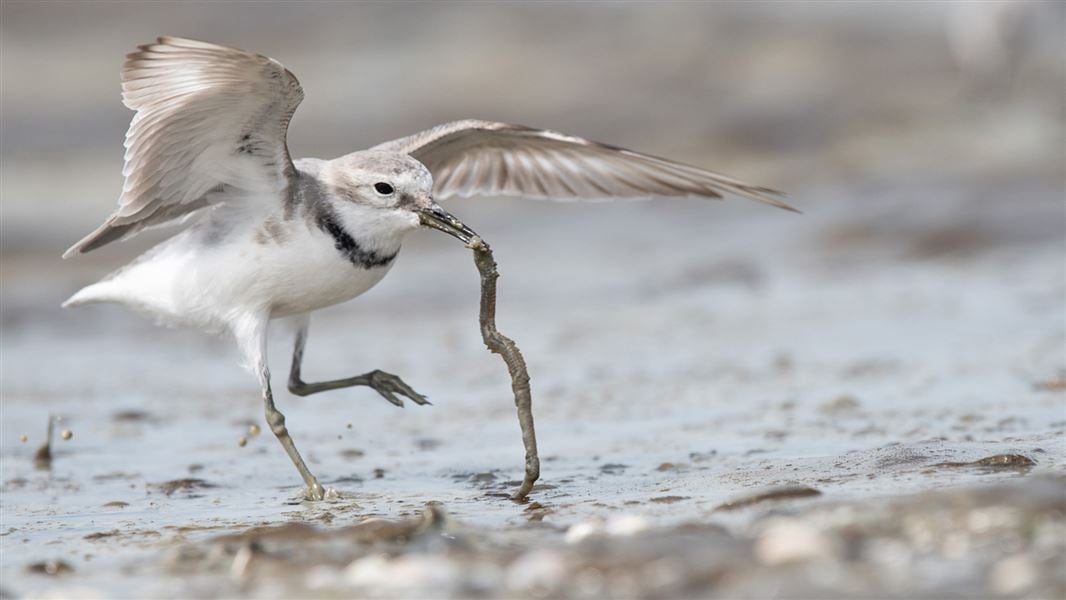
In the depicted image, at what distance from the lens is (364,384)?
672 cm

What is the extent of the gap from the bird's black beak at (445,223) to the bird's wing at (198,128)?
582 mm

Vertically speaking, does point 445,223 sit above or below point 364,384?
above

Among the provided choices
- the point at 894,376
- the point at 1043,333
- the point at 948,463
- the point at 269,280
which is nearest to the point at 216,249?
the point at 269,280

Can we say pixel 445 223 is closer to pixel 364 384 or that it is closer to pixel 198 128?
pixel 198 128

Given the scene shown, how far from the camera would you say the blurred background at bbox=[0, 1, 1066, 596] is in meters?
6.55

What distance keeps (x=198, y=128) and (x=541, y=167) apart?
193cm

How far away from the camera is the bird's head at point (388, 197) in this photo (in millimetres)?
5723

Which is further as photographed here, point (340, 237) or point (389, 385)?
point (389, 385)

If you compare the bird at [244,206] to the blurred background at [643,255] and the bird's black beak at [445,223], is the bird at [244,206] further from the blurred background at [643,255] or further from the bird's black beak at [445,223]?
the blurred background at [643,255]

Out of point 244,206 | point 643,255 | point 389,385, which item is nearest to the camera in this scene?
point 244,206

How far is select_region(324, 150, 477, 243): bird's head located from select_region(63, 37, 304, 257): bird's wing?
284mm

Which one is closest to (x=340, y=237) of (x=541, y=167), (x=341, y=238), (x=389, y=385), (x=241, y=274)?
(x=341, y=238)

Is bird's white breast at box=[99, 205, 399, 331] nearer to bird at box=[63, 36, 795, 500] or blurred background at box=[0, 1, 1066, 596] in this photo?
bird at box=[63, 36, 795, 500]

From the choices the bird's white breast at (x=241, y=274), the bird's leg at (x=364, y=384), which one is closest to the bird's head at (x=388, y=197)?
the bird's white breast at (x=241, y=274)
